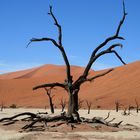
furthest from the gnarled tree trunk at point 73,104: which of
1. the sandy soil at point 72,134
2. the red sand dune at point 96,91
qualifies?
the red sand dune at point 96,91

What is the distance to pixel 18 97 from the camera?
3066 inches

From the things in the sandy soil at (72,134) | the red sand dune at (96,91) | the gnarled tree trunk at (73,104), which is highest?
the red sand dune at (96,91)

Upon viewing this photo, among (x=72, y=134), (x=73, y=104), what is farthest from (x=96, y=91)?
(x=72, y=134)

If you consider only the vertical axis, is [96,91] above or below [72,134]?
above

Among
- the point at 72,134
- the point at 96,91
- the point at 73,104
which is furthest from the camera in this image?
the point at 96,91

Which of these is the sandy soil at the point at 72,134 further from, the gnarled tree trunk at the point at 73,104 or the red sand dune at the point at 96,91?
the red sand dune at the point at 96,91

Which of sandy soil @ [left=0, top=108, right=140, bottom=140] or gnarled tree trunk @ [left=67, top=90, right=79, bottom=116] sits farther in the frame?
gnarled tree trunk @ [left=67, top=90, right=79, bottom=116]

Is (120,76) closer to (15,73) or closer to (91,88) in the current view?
(91,88)

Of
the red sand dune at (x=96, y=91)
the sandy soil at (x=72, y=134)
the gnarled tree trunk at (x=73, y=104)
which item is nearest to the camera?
the sandy soil at (x=72, y=134)

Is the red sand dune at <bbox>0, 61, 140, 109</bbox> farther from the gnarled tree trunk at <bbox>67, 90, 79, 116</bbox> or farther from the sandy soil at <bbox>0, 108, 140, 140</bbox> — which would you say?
the sandy soil at <bbox>0, 108, 140, 140</bbox>

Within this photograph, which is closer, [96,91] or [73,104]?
[73,104]

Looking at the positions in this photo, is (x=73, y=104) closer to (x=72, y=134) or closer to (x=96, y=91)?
(x=72, y=134)

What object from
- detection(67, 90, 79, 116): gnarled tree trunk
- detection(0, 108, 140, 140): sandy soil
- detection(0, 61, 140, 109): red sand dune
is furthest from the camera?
detection(0, 61, 140, 109): red sand dune

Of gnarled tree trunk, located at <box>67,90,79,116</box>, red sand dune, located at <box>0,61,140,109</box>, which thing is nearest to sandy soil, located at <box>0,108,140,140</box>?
gnarled tree trunk, located at <box>67,90,79,116</box>
